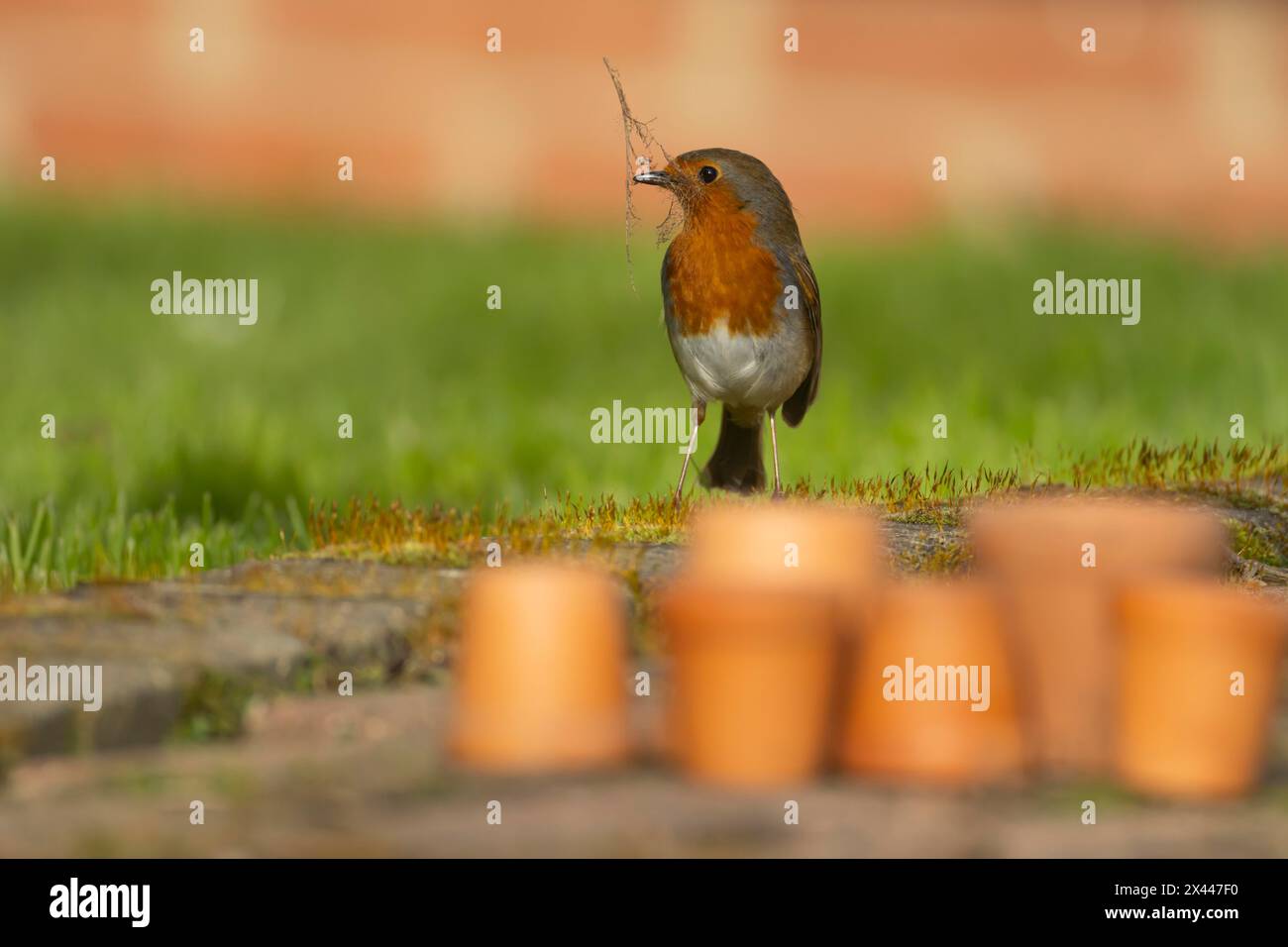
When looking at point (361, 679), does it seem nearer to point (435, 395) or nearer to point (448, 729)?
point (448, 729)

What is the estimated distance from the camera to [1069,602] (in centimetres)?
373

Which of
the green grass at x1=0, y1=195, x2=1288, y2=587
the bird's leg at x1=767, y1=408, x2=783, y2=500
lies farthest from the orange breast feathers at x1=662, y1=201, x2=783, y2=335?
the green grass at x1=0, y1=195, x2=1288, y2=587

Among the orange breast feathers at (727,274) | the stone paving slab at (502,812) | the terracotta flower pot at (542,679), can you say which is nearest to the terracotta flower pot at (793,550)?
the terracotta flower pot at (542,679)

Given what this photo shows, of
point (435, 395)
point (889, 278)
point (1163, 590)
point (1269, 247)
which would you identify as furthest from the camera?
point (1269, 247)

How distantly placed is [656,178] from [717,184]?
7.2 inches

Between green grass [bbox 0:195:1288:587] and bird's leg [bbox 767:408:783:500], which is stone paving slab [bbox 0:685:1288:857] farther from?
bird's leg [bbox 767:408:783:500]

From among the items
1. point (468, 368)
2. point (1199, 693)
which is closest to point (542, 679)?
point (1199, 693)

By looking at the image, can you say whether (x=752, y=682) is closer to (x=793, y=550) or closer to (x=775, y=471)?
(x=793, y=550)

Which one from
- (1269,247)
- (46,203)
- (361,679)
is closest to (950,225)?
(1269,247)

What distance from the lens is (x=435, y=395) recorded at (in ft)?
35.3

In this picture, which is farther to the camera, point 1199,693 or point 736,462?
point 736,462

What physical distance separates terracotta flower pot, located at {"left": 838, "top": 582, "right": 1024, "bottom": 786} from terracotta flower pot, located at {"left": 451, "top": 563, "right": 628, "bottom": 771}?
46 centimetres

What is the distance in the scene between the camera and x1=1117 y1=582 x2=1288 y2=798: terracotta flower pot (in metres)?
3.51
